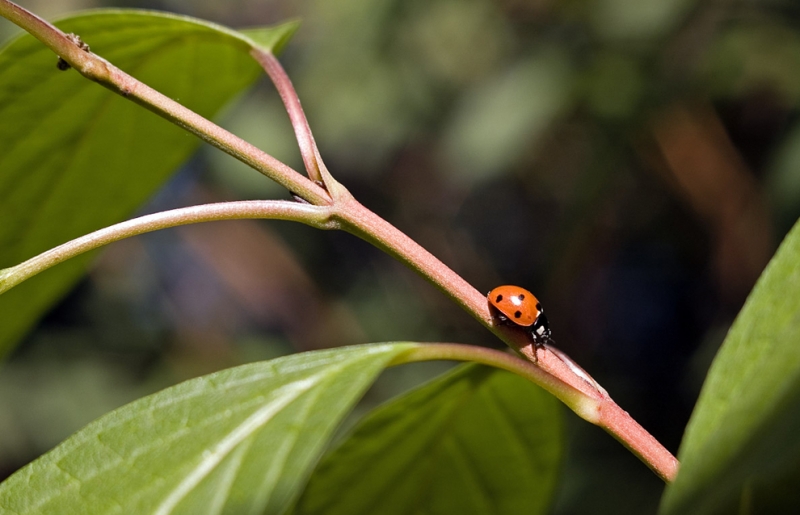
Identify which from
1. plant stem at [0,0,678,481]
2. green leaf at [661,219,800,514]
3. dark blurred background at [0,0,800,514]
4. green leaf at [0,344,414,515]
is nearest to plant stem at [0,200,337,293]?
plant stem at [0,0,678,481]

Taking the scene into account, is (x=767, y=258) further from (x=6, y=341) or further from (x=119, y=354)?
(x=119, y=354)

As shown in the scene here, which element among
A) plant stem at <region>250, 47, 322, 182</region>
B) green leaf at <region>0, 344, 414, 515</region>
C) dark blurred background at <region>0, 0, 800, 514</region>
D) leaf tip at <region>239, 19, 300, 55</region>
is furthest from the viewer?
dark blurred background at <region>0, 0, 800, 514</region>

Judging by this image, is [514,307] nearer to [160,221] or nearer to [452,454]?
[452,454]

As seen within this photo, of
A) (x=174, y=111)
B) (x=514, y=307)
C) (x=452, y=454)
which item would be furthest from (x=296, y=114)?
(x=452, y=454)

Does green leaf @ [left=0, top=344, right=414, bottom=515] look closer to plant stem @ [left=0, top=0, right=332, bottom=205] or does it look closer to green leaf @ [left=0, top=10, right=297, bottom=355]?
plant stem @ [left=0, top=0, right=332, bottom=205]

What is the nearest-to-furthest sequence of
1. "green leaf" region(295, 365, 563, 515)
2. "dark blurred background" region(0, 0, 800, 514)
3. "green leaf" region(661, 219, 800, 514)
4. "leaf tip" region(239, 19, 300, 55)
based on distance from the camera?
"green leaf" region(661, 219, 800, 514) → "green leaf" region(295, 365, 563, 515) → "leaf tip" region(239, 19, 300, 55) → "dark blurred background" region(0, 0, 800, 514)

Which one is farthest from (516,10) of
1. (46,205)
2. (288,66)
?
(46,205)
